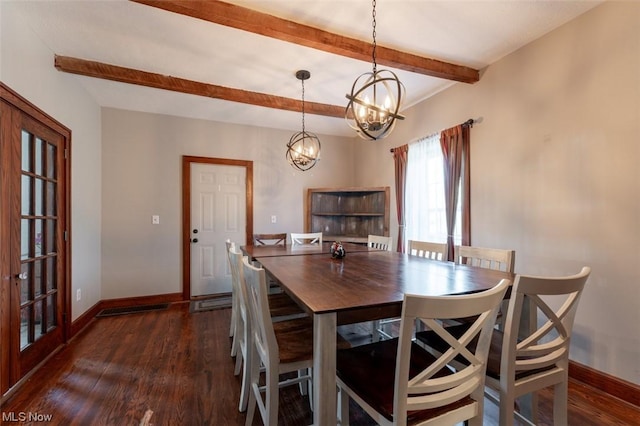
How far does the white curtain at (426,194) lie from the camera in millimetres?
3348

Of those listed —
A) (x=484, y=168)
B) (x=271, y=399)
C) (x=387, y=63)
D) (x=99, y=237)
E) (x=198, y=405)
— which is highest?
(x=387, y=63)

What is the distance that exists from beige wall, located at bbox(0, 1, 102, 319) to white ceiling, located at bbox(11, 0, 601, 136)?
6.0 inches

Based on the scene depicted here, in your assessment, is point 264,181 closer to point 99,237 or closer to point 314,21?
point 99,237

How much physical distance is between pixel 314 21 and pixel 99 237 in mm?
3569

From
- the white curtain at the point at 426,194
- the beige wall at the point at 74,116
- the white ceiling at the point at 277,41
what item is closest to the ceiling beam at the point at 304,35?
the white ceiling at the point at 277,41

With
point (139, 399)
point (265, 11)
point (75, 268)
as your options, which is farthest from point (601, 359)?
point (75, 268)

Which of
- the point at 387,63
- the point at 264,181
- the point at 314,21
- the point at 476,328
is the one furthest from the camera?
the point at 264,181

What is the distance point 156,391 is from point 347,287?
1.60 metres

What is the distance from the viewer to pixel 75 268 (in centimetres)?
289

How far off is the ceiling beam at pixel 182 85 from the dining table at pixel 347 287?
204 cm

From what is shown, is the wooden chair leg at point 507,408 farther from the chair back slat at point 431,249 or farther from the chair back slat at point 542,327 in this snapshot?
the chair back slat at point 431,249

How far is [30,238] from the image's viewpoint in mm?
2170

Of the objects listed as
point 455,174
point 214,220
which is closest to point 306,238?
point 214,220

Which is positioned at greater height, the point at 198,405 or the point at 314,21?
the point at 314,21
